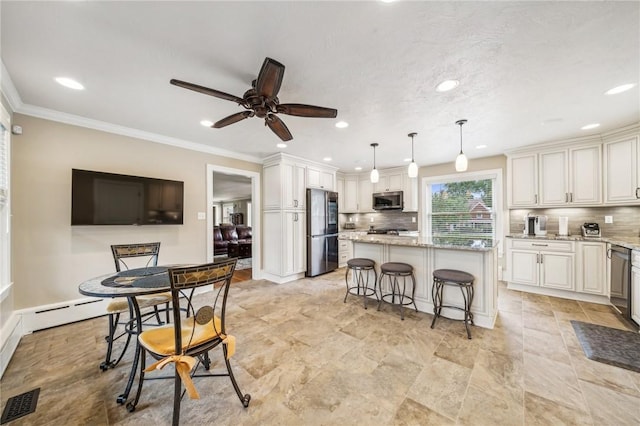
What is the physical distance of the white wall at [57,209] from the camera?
2588mm

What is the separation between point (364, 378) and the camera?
1858 millimetres

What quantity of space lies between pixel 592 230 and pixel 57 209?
7.34m

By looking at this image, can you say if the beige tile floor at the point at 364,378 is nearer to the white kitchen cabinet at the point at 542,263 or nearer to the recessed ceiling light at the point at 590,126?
the white kitchen cabinet at the point at 542,263

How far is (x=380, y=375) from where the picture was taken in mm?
1896

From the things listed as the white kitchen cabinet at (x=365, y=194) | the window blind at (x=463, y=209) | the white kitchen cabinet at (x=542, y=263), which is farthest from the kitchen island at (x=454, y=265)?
the white kitchen cabinet at (x=365, y=194)

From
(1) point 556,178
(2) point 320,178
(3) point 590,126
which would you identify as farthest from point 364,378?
(1) point 556,178

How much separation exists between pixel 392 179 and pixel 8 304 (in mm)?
6287

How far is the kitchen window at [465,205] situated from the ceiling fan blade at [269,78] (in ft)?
14.6

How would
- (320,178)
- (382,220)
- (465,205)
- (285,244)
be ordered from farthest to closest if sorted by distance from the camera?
(382,220) → (320,178) → (465,205) → (285,244)

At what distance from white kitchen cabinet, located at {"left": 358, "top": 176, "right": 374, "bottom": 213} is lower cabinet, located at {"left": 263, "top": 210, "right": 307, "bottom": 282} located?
2.15m

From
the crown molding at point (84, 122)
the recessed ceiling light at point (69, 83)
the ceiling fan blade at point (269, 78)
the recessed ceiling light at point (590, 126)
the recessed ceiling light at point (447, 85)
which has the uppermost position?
the recessed ceiling light at point (69, 83)

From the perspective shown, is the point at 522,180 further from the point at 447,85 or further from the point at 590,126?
the point at 447,85

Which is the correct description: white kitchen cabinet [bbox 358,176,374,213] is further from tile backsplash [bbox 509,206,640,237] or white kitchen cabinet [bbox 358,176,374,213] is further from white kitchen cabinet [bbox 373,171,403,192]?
tile backsplash [bbox 509,206,640,237]

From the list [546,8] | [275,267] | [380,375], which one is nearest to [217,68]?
[546,8]
